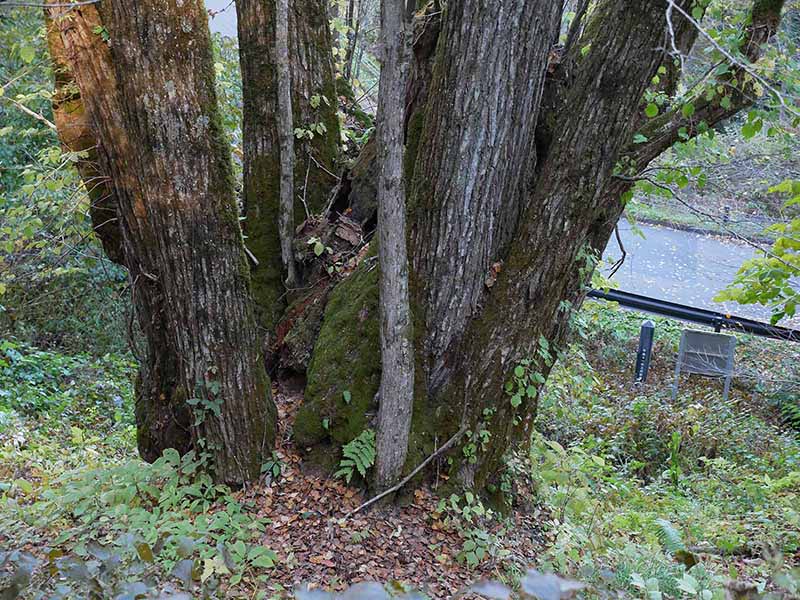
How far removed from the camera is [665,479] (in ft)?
23.5

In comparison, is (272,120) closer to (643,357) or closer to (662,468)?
(662,468)

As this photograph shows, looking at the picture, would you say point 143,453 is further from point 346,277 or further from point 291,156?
point 291,156

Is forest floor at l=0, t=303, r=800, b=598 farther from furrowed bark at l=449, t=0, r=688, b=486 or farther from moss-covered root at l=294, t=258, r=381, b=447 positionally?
furrowed bark at l=449, t=0, r=688, b=486

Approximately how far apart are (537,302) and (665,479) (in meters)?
4.35

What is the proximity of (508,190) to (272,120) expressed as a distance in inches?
81.1

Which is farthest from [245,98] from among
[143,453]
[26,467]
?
[26,467]

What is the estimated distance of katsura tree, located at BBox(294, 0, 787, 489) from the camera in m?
3.64

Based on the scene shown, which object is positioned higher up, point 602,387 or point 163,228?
point 163,228

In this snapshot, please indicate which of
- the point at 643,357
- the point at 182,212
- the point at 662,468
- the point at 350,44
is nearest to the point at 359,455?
the point at 182,212

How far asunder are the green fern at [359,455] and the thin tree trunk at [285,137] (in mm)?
1491

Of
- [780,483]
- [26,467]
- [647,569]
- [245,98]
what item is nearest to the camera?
[647,569]

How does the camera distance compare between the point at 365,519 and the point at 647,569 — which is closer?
the point at 647,569

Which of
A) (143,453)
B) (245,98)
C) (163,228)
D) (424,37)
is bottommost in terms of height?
(143,453)

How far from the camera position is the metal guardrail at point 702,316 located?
9375 mm
